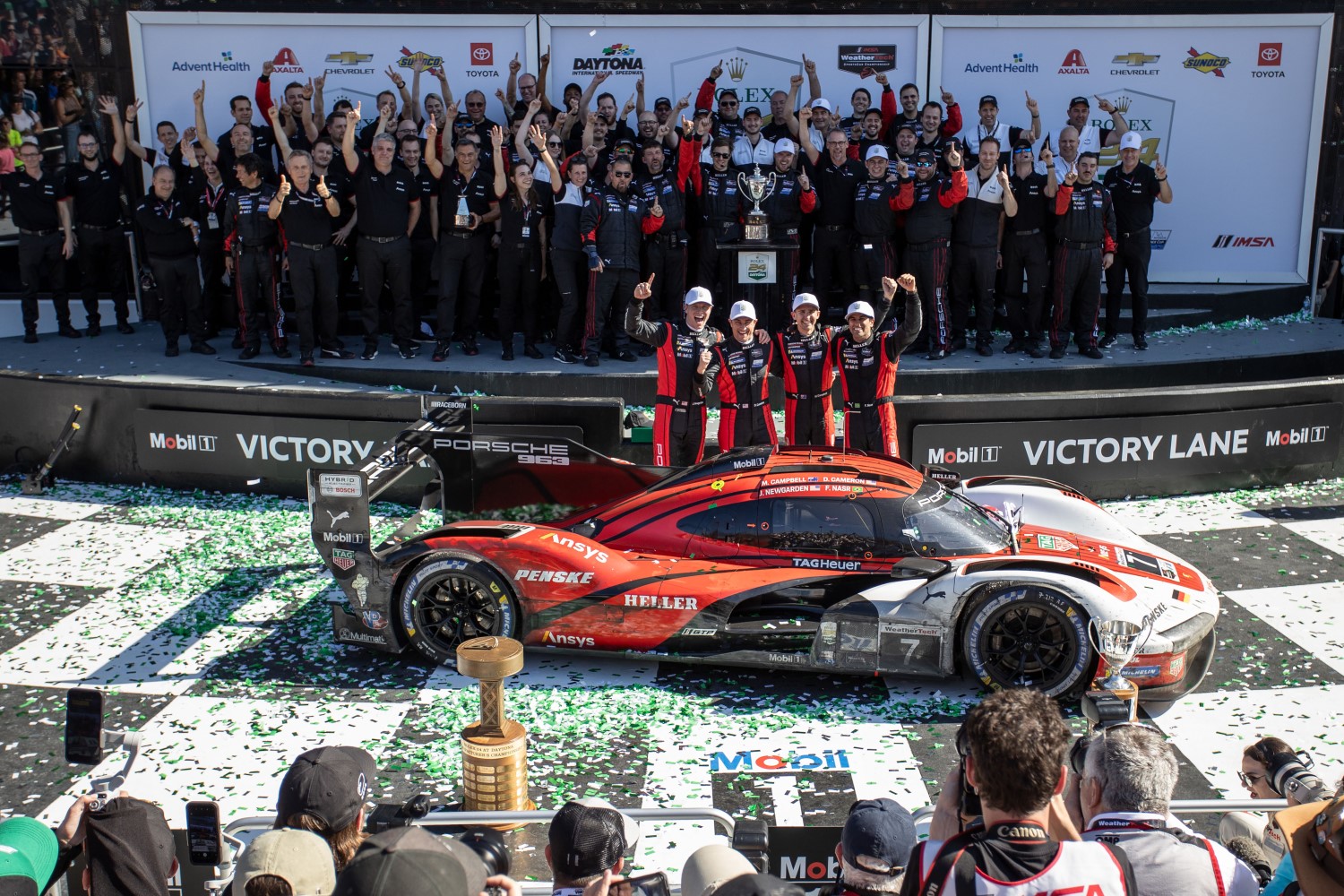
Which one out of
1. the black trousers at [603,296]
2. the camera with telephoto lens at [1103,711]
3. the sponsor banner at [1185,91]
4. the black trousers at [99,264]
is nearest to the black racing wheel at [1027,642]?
the camera with telephoto lens at [1103,711]

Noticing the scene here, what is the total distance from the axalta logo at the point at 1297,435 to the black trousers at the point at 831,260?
3.55 m

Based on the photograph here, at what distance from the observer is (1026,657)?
6832 mm

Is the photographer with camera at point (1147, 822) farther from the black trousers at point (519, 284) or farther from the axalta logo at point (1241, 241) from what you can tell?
the axalta logo at point (1241, 241)

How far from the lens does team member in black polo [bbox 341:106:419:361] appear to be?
1205 centimetres

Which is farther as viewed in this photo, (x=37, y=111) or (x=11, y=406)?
(x=37, y=111)

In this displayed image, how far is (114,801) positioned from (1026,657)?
15.6ft

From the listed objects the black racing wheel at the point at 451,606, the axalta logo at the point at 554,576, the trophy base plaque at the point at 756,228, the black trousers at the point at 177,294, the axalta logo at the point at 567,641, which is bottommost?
the axalta logo at the point at 567,641

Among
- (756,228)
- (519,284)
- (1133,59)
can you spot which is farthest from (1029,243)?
(519,284)

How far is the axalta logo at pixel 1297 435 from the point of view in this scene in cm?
1054

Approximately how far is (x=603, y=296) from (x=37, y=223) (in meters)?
6.37

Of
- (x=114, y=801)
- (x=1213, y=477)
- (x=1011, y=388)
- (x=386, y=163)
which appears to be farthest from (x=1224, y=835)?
(x=386, y=163)

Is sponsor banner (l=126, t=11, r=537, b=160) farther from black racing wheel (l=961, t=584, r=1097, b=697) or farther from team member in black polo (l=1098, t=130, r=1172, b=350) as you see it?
black racing wheel (l=961, t=584, r=1097, b=697)

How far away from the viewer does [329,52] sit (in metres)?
14.2

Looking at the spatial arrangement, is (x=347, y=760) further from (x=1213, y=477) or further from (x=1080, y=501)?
(x=1213, y=477)
